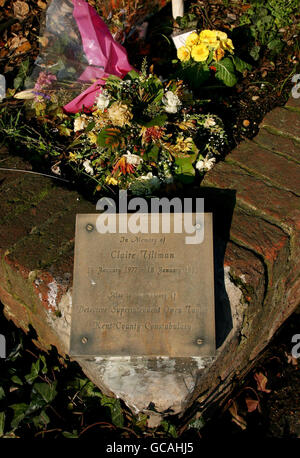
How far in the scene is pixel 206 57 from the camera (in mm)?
2330

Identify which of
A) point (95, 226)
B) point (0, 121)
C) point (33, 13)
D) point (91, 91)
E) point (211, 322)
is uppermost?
point (33, 13)

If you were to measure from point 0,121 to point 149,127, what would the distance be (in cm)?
94

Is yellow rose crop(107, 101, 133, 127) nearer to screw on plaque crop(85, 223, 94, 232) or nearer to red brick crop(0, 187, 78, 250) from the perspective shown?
red brick crop(0, 187, 78, 250)

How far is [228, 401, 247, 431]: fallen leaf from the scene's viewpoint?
1961 millimetres

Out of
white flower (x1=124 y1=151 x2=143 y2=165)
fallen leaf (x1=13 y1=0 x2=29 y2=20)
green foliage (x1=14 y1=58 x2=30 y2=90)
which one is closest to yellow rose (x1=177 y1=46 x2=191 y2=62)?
white flower (x1=124 y1=151 x2=143 y2=165)

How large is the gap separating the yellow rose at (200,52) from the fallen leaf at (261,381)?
178 centimetres

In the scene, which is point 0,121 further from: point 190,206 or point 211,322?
point 211,322

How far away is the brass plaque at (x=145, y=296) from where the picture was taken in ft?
4.98

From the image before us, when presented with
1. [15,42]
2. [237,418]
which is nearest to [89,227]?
[237,418]

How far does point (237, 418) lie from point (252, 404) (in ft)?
0.36

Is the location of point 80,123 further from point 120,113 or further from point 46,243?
point 46,243

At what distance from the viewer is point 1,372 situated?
187 cm

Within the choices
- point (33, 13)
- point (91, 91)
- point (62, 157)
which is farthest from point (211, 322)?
point (33, 13)

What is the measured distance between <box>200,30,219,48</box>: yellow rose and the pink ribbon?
463 mm
